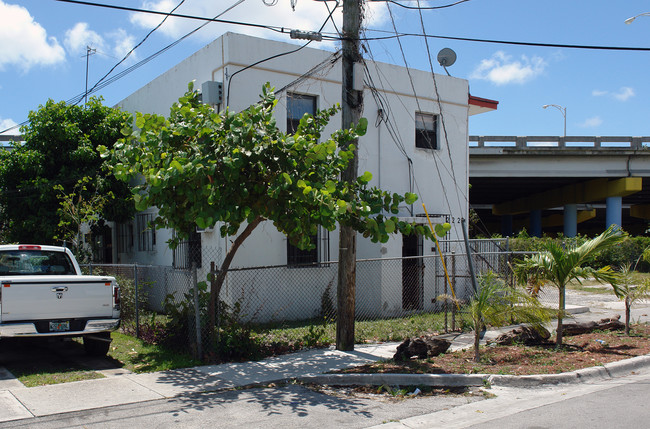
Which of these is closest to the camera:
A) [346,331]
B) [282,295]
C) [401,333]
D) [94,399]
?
[94,399]

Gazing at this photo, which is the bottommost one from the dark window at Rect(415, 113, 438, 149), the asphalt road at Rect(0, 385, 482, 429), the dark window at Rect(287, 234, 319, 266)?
the asphalt road at Rect(0, 385, 482, 429)

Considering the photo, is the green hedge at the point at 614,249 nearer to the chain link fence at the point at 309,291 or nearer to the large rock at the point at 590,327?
the chain link fence at the point at 309,291

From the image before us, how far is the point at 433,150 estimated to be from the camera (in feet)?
51.4

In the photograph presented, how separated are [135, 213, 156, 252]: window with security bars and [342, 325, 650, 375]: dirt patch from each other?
9.07m

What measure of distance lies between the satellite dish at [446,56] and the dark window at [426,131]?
1479mm

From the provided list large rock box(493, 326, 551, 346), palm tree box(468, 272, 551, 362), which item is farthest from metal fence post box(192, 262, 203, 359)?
large rock box(493, 326, 551, 346)

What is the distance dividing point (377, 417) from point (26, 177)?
13.2 meters

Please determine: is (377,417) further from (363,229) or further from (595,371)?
(595,371)

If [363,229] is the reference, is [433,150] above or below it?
above

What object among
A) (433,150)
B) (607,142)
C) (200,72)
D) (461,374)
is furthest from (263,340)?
(607,142)

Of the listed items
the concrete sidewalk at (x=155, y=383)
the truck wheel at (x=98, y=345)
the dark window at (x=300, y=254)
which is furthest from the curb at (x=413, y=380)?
the dark window at (x=300, y=254)

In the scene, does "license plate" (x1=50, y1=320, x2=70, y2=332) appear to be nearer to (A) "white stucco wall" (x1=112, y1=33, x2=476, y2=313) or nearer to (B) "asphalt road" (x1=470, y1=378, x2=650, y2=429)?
(A) "white stucco wall" (x1=112, y1=33, x2=476, y2=313)

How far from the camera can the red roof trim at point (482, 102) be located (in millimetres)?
16969

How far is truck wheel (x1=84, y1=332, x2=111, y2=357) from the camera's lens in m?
9.18
